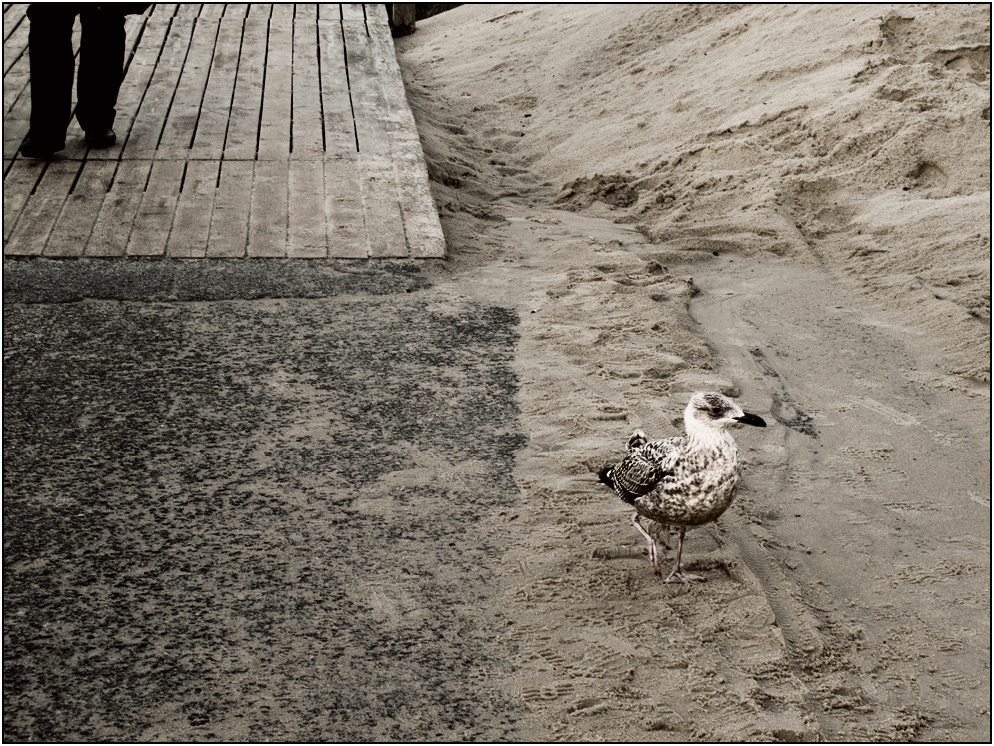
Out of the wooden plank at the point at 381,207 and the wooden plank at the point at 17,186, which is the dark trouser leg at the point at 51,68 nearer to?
the wooden plank at the point at 17,186

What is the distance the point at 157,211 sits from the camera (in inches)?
232

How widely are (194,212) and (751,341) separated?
10.7 feet

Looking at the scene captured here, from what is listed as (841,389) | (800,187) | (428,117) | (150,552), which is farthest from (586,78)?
(150,552)

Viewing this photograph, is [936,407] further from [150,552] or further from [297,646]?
[150,552]

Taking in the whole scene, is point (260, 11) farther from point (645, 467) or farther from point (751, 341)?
point (645, 467)

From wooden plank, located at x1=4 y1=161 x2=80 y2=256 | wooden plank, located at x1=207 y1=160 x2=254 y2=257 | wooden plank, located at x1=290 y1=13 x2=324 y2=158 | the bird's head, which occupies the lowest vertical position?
wooden plank, located at x1=4 y1=161 x2=80 y2=256

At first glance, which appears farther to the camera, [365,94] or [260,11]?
[260,11]

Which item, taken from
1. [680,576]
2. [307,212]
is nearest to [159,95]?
[307,212]

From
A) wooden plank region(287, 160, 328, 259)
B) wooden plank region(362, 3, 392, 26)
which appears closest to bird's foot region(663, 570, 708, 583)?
wooden plank region(287, 160, 328, 259)

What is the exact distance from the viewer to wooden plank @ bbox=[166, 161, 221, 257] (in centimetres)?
554

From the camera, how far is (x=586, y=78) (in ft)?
30.2

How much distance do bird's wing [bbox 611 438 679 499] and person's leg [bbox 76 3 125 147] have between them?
466 cm

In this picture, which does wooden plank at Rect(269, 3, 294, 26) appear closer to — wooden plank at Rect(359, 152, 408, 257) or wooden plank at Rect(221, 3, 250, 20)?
wooden plank at Rect(221, 3, 250, 20)

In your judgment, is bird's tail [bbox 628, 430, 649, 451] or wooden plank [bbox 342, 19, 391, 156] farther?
wooden plank [bbox 342, 19, 391, 156]
